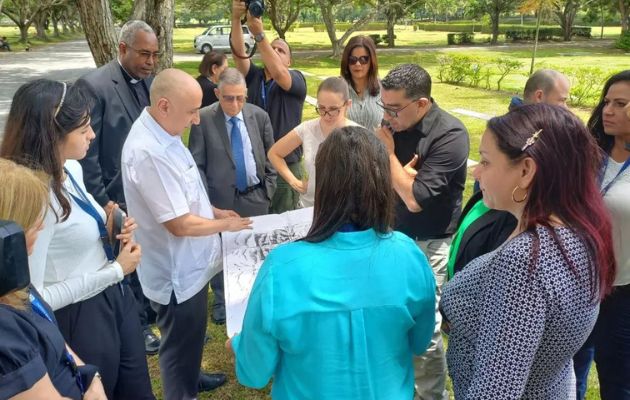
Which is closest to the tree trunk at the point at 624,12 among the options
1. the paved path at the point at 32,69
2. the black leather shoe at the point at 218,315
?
the paved path at the point at 32,69

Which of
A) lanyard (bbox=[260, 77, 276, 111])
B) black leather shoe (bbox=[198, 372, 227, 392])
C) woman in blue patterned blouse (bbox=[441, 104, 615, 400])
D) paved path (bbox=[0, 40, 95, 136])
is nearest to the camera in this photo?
woman in blue patterned blouse (bbox=[441, 104, 615, 400])

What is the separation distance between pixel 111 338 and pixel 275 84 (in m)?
2.56

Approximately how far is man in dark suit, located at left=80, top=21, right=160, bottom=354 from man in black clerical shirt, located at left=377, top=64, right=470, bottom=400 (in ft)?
6.42

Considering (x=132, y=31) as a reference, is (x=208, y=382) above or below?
below

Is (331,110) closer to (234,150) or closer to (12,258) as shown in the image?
(234,150)

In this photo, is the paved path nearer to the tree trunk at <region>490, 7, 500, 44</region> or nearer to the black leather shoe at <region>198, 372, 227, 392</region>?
the black leather shoe at <region>198, 372, 227, 392</region>

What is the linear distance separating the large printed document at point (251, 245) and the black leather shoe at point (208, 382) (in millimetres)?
1098

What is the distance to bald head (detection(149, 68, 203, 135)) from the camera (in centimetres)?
243

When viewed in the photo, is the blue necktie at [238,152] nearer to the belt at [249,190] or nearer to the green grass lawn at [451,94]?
the belt at [249,190]

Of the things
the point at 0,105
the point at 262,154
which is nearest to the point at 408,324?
the point at 262,154

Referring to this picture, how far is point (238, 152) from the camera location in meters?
3.58

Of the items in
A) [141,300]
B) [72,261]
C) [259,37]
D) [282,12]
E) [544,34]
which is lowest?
[141,300]

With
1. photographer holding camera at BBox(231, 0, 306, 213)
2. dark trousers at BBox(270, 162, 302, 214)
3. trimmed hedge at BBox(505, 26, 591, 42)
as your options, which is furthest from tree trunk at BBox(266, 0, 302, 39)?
dark trousers at BBox(270, 162, 302, 214)

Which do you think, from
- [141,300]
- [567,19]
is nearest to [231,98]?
[141,300]
